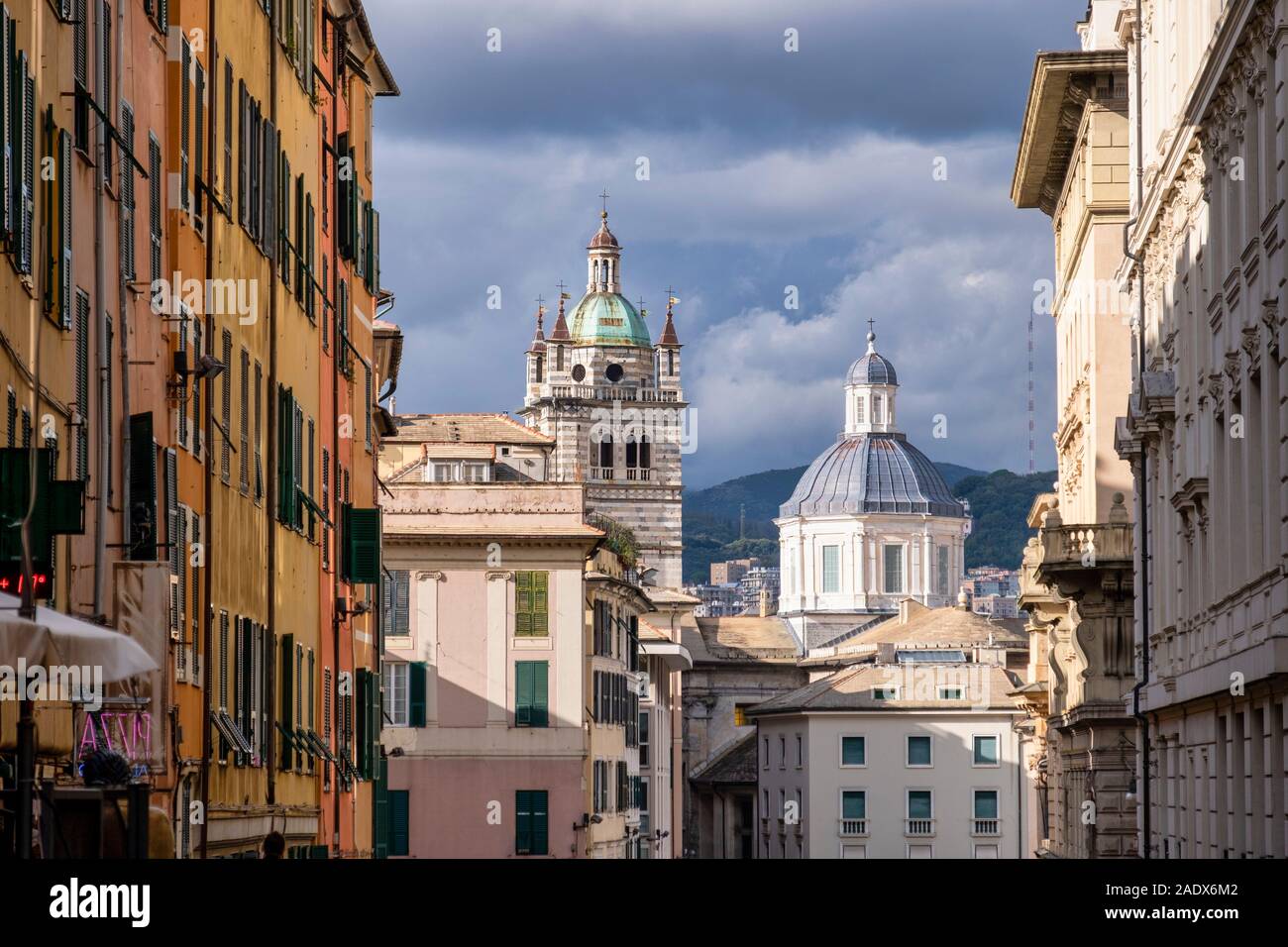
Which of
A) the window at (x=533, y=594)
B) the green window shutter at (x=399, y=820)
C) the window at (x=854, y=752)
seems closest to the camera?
the green window shutter at (x=399, y=820)

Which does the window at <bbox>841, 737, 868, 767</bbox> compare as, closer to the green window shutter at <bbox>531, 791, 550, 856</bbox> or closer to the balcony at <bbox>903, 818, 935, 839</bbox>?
the balcony at <bbox>903, 818, 935, 839</bbox>

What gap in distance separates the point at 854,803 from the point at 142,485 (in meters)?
97.2

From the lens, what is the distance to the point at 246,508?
94.1 ft

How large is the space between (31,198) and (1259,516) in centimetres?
1537

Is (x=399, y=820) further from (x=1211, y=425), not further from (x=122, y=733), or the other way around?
(x=122, y=733)

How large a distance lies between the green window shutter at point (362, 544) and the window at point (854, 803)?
265ft

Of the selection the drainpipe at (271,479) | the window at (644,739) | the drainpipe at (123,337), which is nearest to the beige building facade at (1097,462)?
the drainpipe at (271,479)

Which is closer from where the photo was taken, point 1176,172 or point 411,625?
point 1176,172

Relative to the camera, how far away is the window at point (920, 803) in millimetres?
117688

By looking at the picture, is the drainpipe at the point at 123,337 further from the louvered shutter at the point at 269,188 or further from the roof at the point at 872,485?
the roof at the point at 872,485
